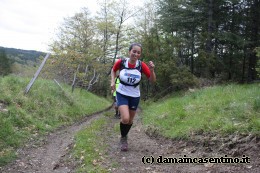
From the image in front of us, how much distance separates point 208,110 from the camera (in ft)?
28.2

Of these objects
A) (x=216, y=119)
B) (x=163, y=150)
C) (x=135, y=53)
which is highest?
(x=135, y=53)

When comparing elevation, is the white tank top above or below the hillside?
above

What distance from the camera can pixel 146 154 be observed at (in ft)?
20.6

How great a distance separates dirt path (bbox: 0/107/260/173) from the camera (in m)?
5.04

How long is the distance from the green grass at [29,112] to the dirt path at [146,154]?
475mm

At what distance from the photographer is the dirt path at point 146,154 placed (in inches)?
199

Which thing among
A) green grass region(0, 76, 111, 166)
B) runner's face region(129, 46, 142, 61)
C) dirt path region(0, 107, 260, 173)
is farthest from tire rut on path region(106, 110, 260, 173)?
green grass region(0, 76, 111, 166)

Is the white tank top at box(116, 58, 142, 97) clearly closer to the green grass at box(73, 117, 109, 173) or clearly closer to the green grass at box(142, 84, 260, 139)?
the green grass at box(73, 117, 109, 173)

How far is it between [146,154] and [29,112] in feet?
18.8

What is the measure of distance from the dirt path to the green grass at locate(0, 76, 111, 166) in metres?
0.47

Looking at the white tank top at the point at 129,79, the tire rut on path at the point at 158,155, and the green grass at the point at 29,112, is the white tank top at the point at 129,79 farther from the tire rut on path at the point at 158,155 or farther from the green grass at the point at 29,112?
the green grass at the point at 29,112

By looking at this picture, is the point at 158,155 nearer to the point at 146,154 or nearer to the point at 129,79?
the point at 146,154

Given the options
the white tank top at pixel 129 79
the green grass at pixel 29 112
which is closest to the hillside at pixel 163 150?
the green grass at pixel 29 112

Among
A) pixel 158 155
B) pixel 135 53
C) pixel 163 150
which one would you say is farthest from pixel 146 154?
pixel 135 53
